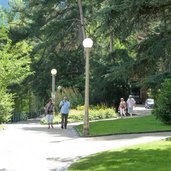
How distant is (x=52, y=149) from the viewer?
16.5 metres

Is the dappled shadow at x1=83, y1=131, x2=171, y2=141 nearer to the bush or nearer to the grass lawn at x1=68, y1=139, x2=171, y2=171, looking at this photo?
the bush

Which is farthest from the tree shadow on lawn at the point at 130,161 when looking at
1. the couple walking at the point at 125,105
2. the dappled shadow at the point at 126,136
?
the couple walking at the point at 125,105

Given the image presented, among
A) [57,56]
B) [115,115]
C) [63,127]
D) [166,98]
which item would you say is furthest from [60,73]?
[166,98]

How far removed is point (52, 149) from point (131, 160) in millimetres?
4709

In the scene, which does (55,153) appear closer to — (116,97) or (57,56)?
(116,97)

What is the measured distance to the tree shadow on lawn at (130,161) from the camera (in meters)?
11.3

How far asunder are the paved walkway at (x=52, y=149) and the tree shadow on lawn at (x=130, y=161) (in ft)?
2.19

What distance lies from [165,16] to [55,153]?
5.79 m

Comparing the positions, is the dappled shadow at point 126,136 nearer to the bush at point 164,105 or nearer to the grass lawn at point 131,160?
the bush at point 164,105

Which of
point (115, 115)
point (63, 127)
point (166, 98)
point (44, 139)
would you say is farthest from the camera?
point (115, 115)

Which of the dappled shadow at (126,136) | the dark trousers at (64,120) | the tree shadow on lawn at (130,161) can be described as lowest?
the tree shadow on lawn at (130,161)

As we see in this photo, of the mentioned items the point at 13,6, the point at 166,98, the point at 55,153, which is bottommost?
the point at 55,153

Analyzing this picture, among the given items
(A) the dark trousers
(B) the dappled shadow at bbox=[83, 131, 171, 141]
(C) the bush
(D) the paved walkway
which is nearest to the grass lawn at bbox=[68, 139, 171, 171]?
(D) the paved walkway

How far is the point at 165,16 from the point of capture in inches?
635
